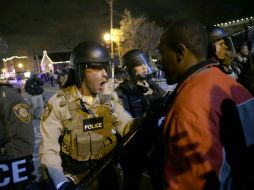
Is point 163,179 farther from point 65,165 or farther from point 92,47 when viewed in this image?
point 92,47

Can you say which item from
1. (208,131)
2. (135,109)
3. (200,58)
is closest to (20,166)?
(208,131)

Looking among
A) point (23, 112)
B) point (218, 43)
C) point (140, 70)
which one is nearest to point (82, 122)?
point (23, 112)

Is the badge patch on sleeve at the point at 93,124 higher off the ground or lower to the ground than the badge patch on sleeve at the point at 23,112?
lower

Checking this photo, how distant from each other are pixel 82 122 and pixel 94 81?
427mm

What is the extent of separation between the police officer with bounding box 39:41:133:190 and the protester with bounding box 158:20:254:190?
4.03 ft

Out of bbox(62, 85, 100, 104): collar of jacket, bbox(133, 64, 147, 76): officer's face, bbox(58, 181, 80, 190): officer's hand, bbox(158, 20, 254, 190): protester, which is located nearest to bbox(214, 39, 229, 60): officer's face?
bbox(133, 64, 147, 76): officer's face

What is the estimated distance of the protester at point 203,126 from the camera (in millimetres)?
1598

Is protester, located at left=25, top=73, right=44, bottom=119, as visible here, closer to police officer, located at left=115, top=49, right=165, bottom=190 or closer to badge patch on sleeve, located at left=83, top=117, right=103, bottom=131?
police officer, located at left=115, top=49, right=165, bottom=190

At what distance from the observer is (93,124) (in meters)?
2.98

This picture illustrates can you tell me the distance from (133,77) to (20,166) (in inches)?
120

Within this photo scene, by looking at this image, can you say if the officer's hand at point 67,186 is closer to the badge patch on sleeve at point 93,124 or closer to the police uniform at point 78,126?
the police uniform at point 78,126

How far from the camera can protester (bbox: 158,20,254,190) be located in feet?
5.24

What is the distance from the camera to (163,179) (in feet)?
5.56

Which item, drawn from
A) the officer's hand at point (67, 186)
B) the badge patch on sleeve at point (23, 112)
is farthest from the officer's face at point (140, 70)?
the officer's hand at point (67, 186)
